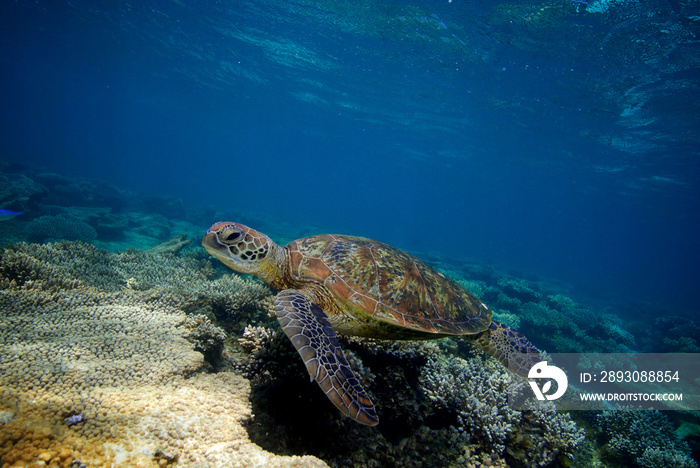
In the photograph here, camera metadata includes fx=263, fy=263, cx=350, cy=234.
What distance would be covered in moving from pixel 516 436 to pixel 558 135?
2648cm

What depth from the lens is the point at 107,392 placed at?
5.74 feet

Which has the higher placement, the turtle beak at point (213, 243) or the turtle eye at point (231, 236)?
the turtle eye at point (231, 236)

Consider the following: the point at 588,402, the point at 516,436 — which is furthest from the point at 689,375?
the point at 516,436

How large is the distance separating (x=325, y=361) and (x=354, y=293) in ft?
3.02

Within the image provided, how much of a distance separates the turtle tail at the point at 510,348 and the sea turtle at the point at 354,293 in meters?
0.01

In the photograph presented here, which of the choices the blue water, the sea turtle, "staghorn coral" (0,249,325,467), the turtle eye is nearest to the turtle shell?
the sea turtle

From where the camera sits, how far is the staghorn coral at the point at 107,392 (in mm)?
1345

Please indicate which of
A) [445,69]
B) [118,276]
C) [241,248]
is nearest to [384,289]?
[241,248]

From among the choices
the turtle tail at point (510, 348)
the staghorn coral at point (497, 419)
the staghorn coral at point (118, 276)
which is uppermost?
the turtle tail at point (510, 348)

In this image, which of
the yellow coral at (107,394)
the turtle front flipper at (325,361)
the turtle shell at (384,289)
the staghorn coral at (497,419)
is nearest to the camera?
the yellow coral at (107,394)

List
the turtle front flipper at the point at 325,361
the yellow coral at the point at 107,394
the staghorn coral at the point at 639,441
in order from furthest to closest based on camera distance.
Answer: the staghorn coral at the point at 639,441, the turtle front flipper at the point at 325,361, the yellow coral at the point at 107,394

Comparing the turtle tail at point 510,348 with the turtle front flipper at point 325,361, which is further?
the turtle tail at point 510,348

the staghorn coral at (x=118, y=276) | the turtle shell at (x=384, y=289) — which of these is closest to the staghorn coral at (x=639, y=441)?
the turtle shell at (x=384, y=289)

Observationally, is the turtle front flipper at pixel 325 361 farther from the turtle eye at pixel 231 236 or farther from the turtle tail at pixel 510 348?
the turtle tail at pixel 510 348
